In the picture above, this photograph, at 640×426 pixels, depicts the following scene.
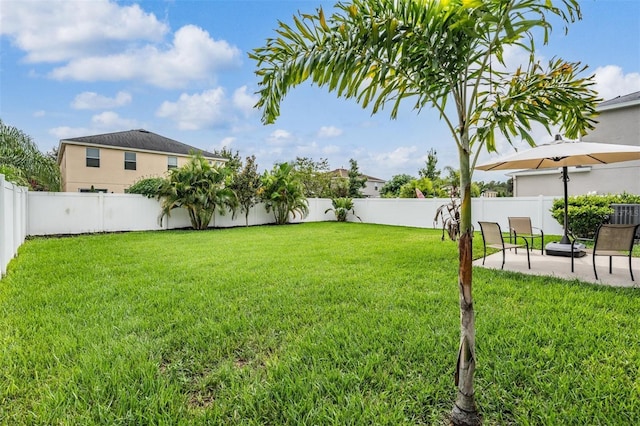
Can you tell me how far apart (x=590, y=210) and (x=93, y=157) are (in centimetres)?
2281

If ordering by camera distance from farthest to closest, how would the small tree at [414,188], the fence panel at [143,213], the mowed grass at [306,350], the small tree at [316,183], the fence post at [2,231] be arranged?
1. the small tree at [316,183]
2. the small tree at [414,188]
3. the fence panel at [143,213]
4. the fence post at [2,231]
5. the mowed grass at [306,350]

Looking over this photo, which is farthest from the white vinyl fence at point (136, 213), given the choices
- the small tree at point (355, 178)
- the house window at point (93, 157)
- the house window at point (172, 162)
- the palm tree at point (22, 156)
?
the small tree at point (355, 178)

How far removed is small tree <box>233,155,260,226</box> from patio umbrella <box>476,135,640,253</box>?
1076 cm

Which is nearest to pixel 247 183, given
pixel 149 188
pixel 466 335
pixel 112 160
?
pixel 149 188

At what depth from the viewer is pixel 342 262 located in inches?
254

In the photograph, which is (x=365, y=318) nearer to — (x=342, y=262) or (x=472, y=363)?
(x=472, y=363)

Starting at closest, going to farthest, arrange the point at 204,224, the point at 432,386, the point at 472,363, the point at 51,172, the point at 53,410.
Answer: the point at 472,363 < the point at 53,410 < the point at 432,386 < the point at 51,172 < the point at 204,224

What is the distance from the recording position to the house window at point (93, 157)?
18.0 meters

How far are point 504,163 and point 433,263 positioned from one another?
236 centimetres

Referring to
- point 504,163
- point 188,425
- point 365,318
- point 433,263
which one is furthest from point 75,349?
point 504,163

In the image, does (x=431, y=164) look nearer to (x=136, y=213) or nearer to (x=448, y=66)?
(x=136, y=213)

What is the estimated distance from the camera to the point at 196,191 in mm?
12719

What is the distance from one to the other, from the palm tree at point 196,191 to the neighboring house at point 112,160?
6216mm

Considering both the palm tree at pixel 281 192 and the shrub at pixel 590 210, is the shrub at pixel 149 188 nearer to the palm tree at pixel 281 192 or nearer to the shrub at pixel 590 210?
the palm tree at pixel 281 192
